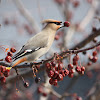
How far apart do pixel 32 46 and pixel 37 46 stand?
3.2 inches

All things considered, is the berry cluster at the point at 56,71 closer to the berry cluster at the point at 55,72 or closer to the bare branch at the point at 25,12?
the berry cluster at the point at 55,72

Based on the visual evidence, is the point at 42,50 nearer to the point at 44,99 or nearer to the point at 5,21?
the point at 44,99

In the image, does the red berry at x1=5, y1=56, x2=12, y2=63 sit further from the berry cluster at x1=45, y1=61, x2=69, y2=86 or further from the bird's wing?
the berry cluster at x1=45, y1=61, x2=69, y2=86

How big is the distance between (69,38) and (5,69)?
88.0 inches

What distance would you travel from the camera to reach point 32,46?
2.26 metres

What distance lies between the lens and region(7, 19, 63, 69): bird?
2100 mm

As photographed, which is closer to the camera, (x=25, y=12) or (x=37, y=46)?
(x=37, y=46)

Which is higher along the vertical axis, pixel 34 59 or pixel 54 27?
pixel 54 27

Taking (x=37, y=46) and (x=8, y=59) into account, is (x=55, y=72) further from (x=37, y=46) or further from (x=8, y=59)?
(x=37, y=46)

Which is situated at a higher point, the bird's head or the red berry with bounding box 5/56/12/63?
the bird's head

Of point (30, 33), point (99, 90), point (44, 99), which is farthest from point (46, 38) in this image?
point (30, 33)

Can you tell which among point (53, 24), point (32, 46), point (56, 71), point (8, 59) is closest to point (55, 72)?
point (56, 71)

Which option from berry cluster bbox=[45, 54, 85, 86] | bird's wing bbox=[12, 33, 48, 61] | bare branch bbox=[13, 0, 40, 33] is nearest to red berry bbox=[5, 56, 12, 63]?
bird's wing bbox=[12, 33, 48, 61]

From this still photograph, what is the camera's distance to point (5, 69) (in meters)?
1.84
